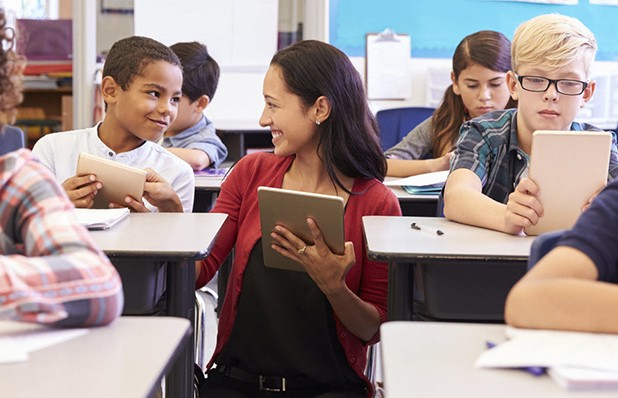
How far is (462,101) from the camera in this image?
3512 mm

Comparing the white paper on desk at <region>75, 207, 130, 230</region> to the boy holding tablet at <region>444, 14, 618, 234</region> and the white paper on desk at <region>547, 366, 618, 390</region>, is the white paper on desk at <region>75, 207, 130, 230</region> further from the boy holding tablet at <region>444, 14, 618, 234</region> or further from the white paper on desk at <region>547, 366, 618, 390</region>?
the white paper on desk at <region>547, 366, 618, 390</region>

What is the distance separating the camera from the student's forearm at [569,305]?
42.4 inches

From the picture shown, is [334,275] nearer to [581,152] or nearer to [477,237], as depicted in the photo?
[477,237]

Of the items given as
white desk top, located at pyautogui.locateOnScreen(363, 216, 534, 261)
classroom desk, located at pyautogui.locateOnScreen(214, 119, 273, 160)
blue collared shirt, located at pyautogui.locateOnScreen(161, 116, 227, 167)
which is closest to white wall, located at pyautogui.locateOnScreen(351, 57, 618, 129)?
classroom desk, located at pyautogui.locateOnScreen(214, 119, 273, 160)

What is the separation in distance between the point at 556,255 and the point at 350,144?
37.4 inches

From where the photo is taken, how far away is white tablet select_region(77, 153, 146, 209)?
2.08 metres

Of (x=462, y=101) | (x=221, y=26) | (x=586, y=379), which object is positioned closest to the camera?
(x=586, y=379)

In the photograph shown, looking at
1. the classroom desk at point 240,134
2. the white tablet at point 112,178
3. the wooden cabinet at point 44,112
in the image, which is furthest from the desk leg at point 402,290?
the wooden cabinet at point 44,112

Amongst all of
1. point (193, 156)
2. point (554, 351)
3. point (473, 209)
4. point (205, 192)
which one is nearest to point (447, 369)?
point (554, 351)

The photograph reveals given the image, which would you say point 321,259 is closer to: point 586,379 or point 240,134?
point 586,379

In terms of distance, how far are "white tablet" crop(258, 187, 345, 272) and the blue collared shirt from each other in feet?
5.35

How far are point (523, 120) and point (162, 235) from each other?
901 mm

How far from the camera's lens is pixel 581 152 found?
5.81 feet

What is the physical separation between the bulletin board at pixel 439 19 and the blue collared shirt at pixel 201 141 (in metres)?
1.71
